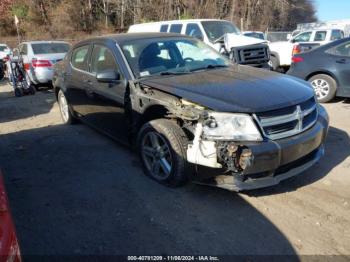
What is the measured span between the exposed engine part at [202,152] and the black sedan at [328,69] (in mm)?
5393

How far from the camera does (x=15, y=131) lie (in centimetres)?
679

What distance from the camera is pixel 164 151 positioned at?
3973 millimetres

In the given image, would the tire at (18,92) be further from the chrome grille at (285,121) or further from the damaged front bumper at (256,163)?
the chrome grille at (285,121)

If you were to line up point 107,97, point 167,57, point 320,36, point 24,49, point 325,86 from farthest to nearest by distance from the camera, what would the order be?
point 320,36 < point 24,49 < point 325,86 < point 107,97 < point 167,57

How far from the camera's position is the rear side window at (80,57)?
5543mm

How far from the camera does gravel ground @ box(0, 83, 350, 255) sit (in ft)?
10.0

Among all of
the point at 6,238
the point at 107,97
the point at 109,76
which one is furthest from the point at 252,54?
the point at 6,238

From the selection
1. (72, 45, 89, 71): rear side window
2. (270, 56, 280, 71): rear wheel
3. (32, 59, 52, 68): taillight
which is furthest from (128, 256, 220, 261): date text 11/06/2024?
(270, 56, 280, 71): rear wheel

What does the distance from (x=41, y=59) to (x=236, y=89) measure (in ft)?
29.0

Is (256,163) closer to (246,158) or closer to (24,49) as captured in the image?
(246,158)

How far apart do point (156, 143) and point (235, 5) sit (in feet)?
111

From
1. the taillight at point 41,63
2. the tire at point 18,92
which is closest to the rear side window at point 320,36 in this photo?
the taillight at point 41,63

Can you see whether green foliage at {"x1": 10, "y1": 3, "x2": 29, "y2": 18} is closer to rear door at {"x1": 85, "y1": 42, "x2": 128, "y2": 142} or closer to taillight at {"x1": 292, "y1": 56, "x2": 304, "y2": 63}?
taillight at {"x1": 292, "y1": 56, "x2": 304, "y2": 63}

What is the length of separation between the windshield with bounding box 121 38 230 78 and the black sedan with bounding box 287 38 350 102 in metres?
3.68
